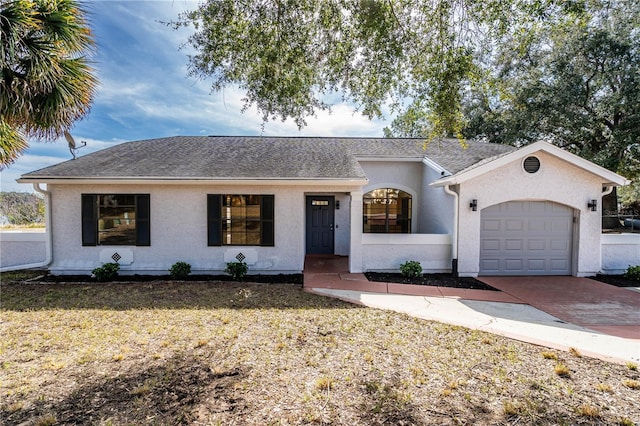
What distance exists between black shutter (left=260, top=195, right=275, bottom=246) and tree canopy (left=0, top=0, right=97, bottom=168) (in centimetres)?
501

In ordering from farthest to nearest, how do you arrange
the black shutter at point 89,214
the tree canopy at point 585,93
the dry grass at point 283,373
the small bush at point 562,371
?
Answer: the tree canopy at point 585,93, the black shutter at point 89,214, the small bush at point 562,371, the dry grass at point 283,373

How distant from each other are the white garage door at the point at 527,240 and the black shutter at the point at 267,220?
6.57 meters

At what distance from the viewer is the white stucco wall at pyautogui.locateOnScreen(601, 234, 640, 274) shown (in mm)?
9453

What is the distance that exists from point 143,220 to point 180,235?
1199 millimetres

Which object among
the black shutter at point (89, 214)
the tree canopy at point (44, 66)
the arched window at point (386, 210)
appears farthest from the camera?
the arched window at point (386, 210)

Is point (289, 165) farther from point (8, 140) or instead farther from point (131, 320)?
point (8, 140)

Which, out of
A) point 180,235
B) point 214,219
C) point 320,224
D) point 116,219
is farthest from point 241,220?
point 116,219

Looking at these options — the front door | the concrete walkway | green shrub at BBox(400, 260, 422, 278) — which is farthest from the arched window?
the concrete walkway

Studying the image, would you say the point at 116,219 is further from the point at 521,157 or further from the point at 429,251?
the point at 521,157

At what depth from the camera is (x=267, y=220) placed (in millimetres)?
9344

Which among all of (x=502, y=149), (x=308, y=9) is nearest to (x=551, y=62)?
(x=502, y=149)

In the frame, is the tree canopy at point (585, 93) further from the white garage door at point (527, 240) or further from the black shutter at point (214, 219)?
the black shutter at point (214, 219)

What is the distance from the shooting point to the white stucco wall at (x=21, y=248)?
10.3 m

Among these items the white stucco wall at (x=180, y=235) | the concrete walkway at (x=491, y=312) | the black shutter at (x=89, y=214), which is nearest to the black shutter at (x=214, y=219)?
the white stucco wall at (x=180, y=235)
